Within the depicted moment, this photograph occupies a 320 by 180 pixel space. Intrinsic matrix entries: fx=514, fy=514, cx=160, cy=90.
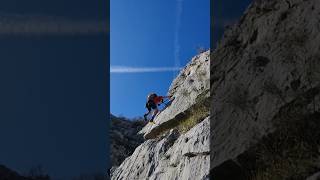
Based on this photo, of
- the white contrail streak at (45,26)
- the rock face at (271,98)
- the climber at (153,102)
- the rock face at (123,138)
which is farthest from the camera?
the rock face at (123,138)

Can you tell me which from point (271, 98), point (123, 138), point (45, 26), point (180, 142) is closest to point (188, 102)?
point (180, 142)

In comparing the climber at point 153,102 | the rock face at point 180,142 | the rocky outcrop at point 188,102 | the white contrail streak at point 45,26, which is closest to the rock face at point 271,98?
the rock face at point 180,142

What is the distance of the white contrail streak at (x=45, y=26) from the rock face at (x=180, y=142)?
572 cm

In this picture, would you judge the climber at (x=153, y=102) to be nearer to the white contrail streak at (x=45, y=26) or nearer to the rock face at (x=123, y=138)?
the rock face at (x=123, y=138)

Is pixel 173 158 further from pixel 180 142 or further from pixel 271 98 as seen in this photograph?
pixel 271 98

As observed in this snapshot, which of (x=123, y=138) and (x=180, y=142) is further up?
(x=180, y=142)

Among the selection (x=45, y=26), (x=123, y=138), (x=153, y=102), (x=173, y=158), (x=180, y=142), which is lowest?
(x=173, y=158)

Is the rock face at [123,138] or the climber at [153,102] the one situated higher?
the climber at [153,102]

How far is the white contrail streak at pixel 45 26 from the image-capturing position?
504 centimetres

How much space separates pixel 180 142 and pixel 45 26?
7902 millimetres

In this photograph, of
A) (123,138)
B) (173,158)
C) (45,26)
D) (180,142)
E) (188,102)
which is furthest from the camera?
(123,138)

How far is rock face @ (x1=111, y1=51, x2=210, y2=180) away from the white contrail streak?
5722mm

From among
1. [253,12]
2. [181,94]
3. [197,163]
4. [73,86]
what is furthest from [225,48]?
[73,86]

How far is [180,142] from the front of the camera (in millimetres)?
12664
